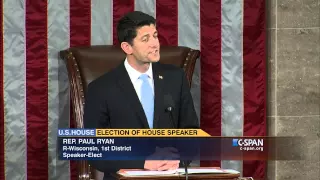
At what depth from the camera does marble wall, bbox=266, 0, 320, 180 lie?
4.83 metres

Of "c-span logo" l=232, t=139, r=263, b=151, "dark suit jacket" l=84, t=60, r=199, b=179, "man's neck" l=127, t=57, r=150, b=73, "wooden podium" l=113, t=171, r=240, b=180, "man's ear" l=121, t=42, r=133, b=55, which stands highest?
"man's ear" l=121, t=42, r=133, b=55

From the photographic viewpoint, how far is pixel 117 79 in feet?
12.3

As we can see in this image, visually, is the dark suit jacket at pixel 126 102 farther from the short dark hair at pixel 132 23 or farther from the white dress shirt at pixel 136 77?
the short dark hair at pixel 132 23

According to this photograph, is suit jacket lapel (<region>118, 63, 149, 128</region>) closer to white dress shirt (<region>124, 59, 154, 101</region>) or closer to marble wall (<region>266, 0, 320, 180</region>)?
white dress shirt (<region>124, 59, 154, 101</region>)

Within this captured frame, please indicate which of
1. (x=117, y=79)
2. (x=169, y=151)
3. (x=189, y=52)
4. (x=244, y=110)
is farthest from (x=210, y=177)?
(x=244, y=110)

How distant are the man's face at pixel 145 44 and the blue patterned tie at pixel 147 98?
0.11m

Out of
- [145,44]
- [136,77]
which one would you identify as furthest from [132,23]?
[136,77]

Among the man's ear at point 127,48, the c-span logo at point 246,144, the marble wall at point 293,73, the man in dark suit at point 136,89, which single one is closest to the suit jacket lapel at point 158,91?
the man in dark suit at point 136,89

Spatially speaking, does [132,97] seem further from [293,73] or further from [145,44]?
[293,73]

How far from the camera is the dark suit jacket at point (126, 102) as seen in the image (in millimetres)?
3637

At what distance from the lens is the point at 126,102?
146 inches

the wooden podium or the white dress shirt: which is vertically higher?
the white dress shirt

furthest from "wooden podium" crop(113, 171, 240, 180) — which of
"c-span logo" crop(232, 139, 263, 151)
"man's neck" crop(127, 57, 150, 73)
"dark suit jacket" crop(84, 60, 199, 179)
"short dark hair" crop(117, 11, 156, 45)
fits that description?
"short dark hair" crop(117, 11, 156, 45)

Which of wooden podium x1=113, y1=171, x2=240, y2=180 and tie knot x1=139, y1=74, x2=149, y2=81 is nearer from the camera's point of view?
wooden podium x1=113, y1=171, x2=240, y2=180
